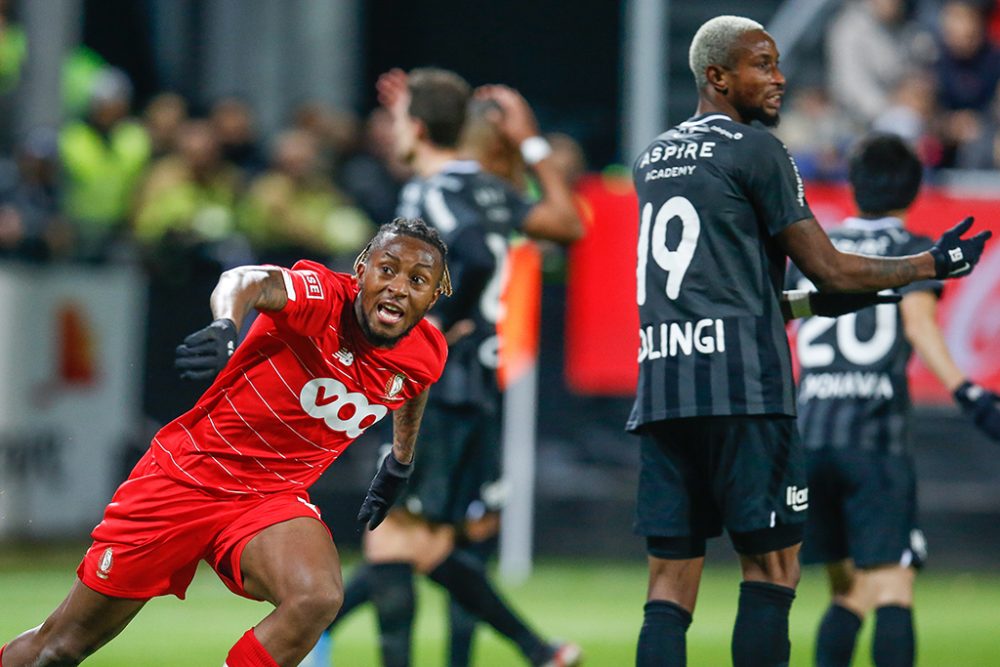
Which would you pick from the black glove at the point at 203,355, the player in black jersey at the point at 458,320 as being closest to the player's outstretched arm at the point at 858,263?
the black glove at the point at 203,355

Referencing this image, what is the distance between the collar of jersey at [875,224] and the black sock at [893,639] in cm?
135

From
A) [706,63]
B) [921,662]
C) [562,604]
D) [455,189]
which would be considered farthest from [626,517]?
[706,63]

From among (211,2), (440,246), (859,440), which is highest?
(211,2)

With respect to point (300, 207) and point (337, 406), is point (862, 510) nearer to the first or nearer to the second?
point (337, 406)

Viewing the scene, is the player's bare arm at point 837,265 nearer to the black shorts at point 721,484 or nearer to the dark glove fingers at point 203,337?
the black shorts at point 721,484

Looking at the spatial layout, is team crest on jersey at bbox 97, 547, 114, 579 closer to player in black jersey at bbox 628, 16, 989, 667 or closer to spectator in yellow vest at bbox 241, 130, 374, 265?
player in black jersey at bbox 628, 16, 989, 667

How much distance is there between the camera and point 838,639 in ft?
19.4

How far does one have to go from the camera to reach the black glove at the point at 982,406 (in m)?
5.95

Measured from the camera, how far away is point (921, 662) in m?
7.45

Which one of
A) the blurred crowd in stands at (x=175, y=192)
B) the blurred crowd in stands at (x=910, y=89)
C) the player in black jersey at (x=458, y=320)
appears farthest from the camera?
the blurred crowd in stands at (x=910, y=89)

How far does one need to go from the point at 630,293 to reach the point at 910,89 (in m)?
3.20

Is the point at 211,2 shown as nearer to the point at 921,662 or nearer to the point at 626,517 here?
the point at 626,517

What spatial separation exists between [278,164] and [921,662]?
696cm

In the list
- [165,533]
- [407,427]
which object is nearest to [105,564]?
[165,533]
